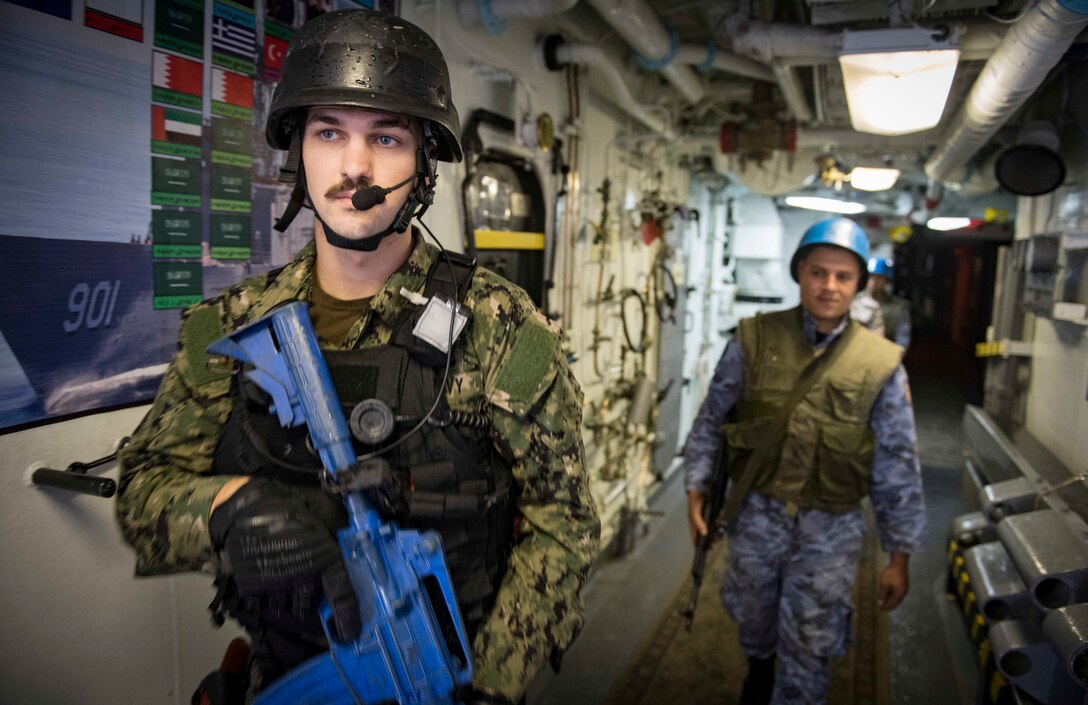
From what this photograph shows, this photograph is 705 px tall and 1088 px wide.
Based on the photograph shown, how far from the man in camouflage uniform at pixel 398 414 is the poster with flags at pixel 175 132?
0.42 m

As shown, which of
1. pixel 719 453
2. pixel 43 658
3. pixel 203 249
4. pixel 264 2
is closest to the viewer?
pixel 43 658

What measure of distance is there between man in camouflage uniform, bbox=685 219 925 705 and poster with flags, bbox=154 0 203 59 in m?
2.34

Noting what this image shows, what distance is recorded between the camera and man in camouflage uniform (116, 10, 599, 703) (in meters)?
1.43

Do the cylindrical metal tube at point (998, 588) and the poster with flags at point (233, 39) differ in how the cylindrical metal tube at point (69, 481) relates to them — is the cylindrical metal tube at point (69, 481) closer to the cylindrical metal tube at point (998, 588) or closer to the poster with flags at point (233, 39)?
the poster with flags at point (233, 39)

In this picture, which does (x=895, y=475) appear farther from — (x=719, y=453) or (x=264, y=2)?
(x=264, y=2)

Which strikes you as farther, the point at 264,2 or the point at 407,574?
the point at 264,2

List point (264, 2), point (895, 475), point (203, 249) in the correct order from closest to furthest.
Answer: point (203, 249) < point (264, 2) < point (895, 475)

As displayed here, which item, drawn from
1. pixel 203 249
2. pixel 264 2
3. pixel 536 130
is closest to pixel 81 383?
pixel 203 249

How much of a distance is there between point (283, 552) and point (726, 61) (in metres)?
3.83

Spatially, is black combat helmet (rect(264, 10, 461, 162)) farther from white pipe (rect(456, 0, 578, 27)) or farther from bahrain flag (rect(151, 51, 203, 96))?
white pipe (rect(456, 0, 578, 27))

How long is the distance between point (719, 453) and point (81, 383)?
2.46m

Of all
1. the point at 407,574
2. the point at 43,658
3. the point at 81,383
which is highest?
the point at 81,383

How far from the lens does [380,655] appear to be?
1.34m

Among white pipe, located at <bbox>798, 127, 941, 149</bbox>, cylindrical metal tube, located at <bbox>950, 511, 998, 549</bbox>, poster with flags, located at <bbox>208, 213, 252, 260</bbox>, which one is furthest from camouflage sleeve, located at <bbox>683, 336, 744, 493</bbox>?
white pipe, located at <bbox>798, 127, 941, 149</bbox>
